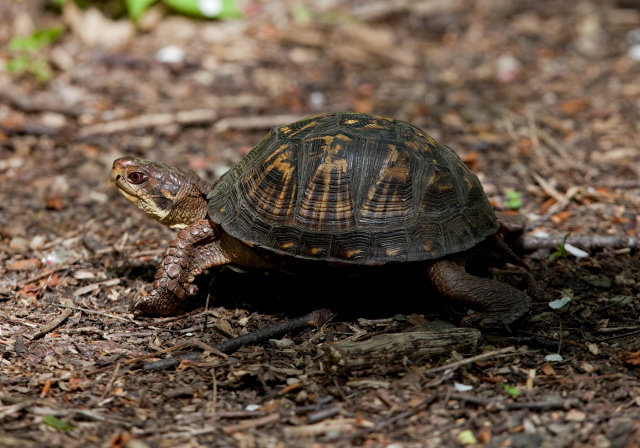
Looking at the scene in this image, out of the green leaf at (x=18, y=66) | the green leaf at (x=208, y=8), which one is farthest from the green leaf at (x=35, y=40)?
the green leaf at (x=208, y=8)

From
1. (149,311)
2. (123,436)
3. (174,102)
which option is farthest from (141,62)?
(123,436)

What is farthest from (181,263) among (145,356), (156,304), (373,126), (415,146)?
(415,146)

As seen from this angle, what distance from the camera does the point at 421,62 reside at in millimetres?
8539

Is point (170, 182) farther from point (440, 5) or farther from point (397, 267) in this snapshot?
point (440, 5)

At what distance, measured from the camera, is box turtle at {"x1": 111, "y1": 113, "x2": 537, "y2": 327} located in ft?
11.9

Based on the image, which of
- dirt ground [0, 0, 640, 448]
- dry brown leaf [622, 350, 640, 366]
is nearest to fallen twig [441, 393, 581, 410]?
dirt ground [0, 0, 640, 448]

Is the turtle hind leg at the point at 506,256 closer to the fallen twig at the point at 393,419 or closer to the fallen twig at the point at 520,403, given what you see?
the fallen twig at the point at 520,403

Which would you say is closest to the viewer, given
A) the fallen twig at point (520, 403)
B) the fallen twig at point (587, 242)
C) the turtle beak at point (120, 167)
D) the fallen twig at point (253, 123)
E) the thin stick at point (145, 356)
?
the fallen twig at point (520, 403)

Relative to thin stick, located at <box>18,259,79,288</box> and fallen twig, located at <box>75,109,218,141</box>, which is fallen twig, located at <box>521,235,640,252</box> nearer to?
thin stick, located at <box>18,259,79,288</box>

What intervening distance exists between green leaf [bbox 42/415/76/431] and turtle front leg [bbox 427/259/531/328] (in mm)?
2089

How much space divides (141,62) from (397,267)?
5553 millimetres

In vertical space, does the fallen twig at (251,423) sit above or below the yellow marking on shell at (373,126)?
below

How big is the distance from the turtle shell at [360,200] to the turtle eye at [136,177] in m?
0.62

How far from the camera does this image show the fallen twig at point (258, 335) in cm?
345
